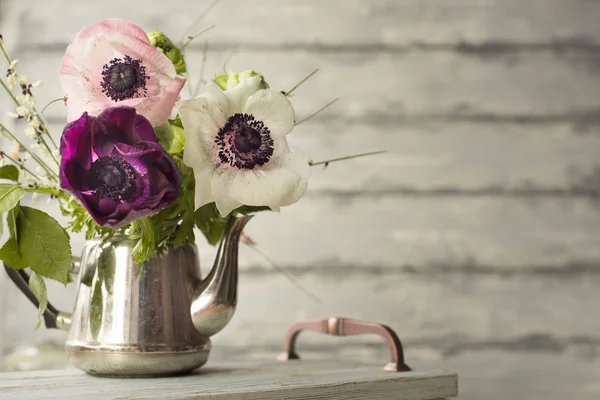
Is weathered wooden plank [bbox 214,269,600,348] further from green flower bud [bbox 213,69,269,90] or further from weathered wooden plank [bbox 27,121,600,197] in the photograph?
green flower bud [bbox 213,69,269,90]

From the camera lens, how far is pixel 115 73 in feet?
2.62

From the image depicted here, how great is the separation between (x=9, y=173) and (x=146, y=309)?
0.24 metres

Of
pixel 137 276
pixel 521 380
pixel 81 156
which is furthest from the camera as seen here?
pixel 521 380

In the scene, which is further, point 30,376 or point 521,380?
point 521,380

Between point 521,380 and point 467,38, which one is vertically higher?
point 467,38

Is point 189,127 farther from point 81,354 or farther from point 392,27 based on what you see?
point 392,27

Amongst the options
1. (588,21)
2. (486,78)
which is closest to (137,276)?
(486,78)

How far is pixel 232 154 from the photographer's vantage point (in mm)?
820

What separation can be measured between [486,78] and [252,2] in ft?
1.78

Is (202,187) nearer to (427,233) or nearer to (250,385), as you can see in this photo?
(250,385)

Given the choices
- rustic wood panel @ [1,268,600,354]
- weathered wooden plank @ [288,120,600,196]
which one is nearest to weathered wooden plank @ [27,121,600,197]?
weathered wooden plank @ [288,120,600,196]

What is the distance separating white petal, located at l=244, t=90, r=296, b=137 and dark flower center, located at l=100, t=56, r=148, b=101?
13cm

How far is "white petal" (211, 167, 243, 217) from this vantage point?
80cm

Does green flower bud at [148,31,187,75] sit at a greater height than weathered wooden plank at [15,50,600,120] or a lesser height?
lesser
